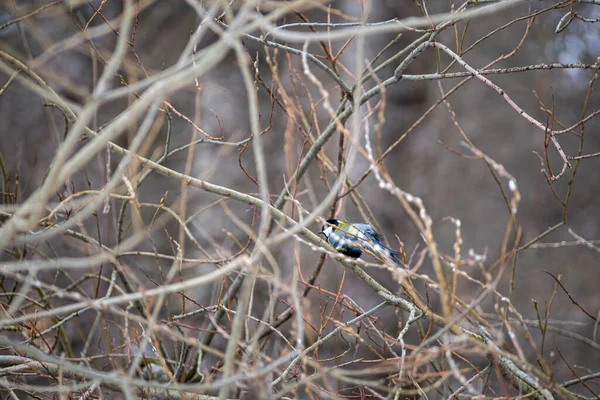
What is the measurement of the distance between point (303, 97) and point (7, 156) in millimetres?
4363

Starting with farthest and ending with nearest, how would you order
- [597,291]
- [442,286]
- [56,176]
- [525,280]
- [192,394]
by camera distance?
[525,280]
[597,291]
[192,394]
[442,286]
[56,176]

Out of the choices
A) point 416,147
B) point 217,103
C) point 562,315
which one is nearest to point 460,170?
point 416,147

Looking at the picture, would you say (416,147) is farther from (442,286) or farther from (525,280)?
(442,286)

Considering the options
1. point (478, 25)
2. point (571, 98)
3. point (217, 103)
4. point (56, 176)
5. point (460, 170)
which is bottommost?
point (56, 176)

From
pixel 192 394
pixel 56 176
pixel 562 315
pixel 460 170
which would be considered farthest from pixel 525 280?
pixel 56 176

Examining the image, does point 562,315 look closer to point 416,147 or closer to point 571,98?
point 571,98

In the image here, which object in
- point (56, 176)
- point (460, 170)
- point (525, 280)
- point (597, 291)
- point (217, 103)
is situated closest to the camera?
point (56, 176)

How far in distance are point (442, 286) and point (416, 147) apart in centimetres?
758

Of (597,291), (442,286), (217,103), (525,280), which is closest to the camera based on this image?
(442,286)

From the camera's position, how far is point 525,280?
7074 millimetres

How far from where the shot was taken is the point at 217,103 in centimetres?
775

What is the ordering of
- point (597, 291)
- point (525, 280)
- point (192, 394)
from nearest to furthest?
1. point (192, 394)
2. point (597, 291)
3. point (525, 280)

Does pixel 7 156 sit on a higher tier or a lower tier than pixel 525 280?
lower

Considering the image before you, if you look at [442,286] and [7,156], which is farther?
→ [7,156]
